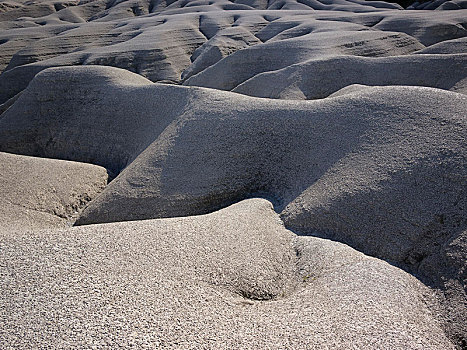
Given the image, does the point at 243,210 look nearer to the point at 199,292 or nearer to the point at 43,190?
the point at 199,292

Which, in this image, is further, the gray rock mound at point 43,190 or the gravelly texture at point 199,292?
the gray rock mound at point 43,190

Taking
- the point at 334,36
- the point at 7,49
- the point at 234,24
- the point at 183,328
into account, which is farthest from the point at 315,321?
the point at 7,49

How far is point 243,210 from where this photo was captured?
4.54m

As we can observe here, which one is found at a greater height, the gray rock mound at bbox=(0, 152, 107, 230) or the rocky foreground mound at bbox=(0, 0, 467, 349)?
the rocky foreground mound at bbox=(0, 0, 467, 349)

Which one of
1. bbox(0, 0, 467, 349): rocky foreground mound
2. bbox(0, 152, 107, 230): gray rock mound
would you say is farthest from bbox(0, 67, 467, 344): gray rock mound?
bbox(0, 152, 107, 230): gray rock mound

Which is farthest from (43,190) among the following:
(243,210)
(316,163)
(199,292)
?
(316,163)

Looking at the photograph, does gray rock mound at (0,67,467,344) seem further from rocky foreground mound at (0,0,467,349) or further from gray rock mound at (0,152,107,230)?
gray rock mound at (0,152,107,230)

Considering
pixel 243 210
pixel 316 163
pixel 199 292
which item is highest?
pixel 199 292

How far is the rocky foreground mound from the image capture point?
2.68m

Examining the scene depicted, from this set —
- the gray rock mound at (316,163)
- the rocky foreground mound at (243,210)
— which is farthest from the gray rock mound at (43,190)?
the gray rock mound at (316,163)

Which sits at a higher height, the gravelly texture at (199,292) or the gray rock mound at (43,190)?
the gravelly texture at (199,292)

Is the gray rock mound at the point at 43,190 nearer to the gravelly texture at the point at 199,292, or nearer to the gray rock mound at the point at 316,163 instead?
the gray rock mound at the point at 316,163

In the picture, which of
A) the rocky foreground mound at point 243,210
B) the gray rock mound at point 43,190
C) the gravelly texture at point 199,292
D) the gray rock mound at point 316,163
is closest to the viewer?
the gravelly texture at point 199,292

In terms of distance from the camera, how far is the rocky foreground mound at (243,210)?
2680mm
